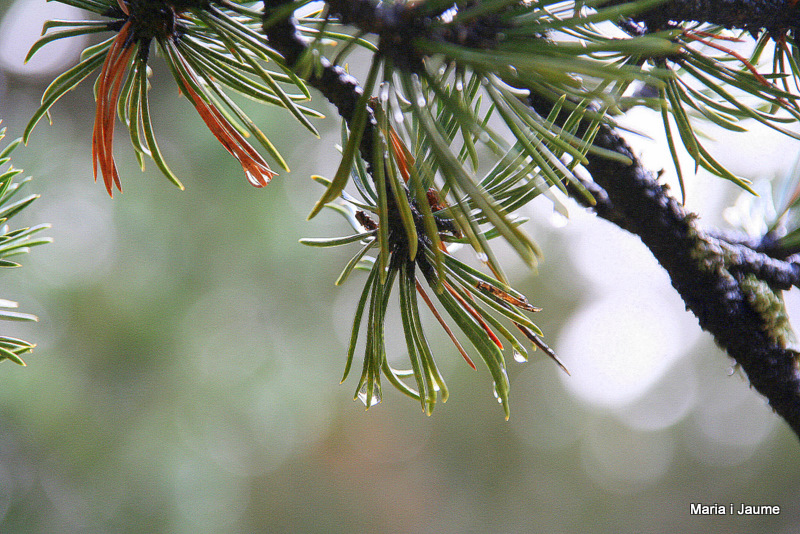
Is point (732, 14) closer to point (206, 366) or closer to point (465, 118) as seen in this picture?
point (465, 118)

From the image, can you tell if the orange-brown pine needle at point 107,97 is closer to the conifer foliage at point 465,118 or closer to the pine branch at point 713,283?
the conifer foliage at point 465,118

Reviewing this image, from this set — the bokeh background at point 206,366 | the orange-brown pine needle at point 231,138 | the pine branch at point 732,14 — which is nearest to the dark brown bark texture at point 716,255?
the pine branch at point 732,14

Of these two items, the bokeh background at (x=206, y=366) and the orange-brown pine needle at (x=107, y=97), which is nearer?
the orange-brown pine needle at (x=107, y=97)

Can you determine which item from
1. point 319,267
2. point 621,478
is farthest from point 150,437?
point 621,478

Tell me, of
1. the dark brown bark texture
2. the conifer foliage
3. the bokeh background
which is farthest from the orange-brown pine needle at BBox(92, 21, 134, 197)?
the bokeh background

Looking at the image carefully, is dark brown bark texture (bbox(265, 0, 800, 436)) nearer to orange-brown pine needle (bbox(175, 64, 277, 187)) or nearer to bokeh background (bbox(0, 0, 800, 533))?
orange-brown pine needle (bbox(175, 64, 277, 187))

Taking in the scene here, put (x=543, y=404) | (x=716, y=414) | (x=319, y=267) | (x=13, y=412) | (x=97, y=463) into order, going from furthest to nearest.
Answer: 1. (x=716, y=414)
2. (x=543, y=404)
3. (x=319, y=267)
4. (x=97, y=463)
5. (x=13, y=412)

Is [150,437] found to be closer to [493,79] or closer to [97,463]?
[97,463]

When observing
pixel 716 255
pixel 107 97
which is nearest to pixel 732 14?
pixel 716 255
